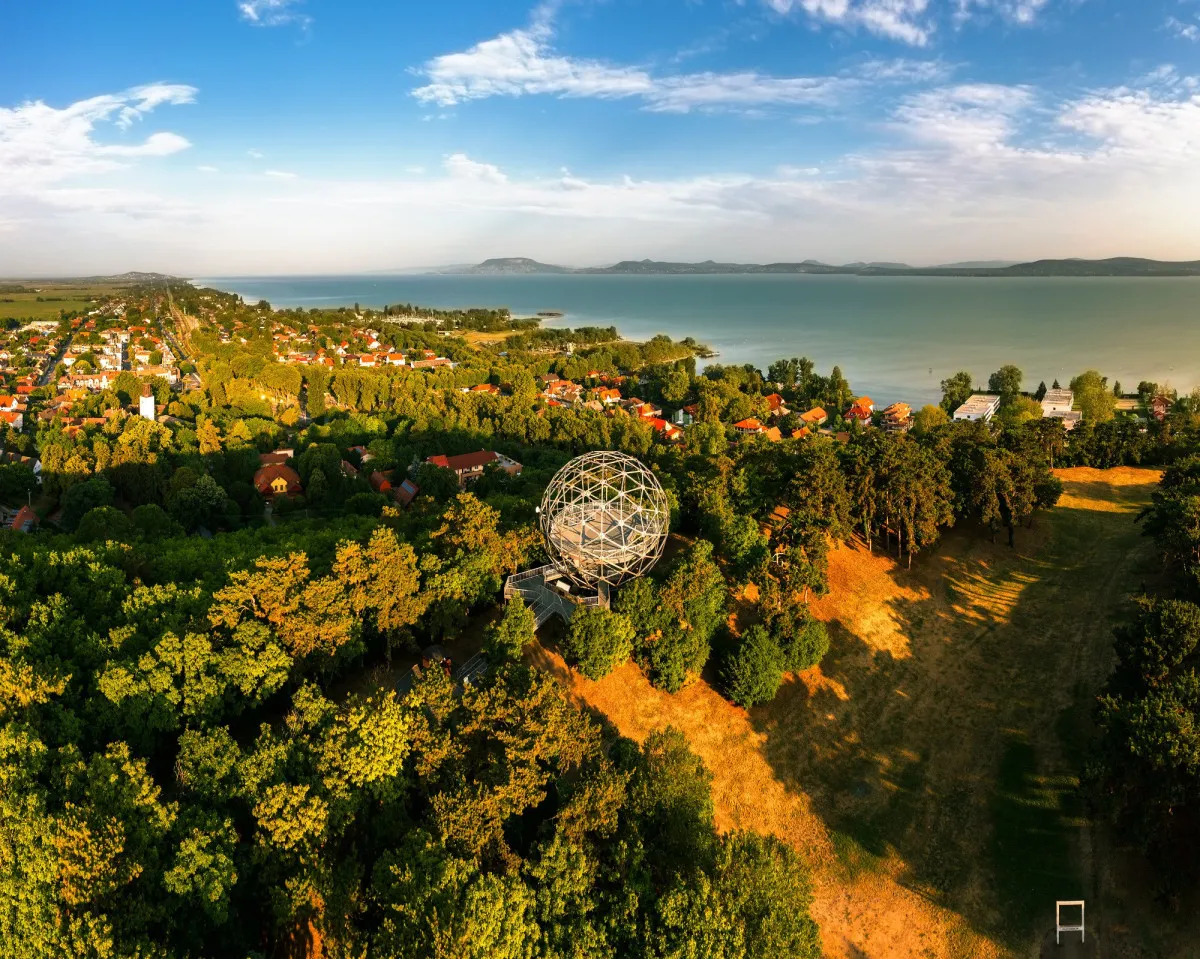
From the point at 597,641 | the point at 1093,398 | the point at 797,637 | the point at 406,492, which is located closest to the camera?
the point at 597,641

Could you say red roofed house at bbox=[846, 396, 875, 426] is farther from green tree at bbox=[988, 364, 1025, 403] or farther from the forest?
the forest

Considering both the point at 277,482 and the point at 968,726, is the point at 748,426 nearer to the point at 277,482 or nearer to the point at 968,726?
the point at 277,482

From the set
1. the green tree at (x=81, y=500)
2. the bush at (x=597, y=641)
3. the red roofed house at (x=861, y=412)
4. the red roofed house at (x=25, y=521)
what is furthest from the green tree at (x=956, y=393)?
the red roofed house at (x=25, y=521)

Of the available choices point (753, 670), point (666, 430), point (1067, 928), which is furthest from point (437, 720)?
point (666, 430)

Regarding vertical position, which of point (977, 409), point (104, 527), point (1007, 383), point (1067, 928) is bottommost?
point (1067, 928)

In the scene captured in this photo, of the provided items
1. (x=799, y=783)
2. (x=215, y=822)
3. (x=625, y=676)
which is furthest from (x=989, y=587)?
(x=215, y=822)

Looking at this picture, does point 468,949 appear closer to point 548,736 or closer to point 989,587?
point 548,736

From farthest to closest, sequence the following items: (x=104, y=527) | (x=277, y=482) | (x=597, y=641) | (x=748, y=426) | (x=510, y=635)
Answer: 1. (x=748, y=426)
2. (x=277, y=482)
3. (x=104, y=527)
4. (x=597, y=641)
5. (x=510, y=635)

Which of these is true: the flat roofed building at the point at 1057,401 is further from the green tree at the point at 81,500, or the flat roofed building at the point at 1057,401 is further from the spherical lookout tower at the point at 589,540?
the green tree at the point at 81,500
